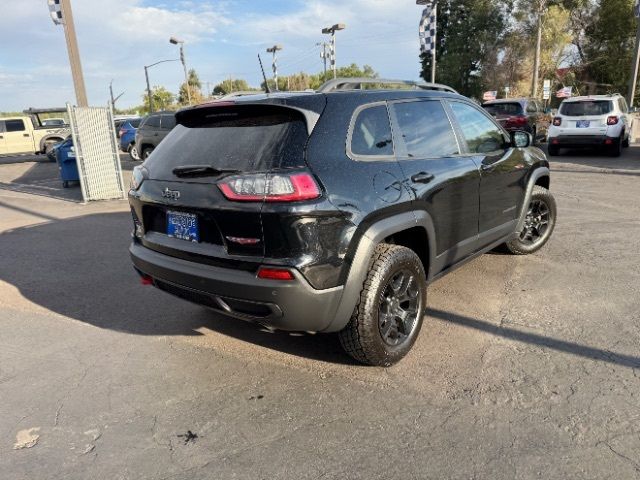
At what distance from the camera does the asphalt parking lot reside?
2385 millimetres

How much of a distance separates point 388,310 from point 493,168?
5.89 feet

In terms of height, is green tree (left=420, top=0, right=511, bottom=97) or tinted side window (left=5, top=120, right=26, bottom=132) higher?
green tree (left=420, top=0, right=511, bottom=97)

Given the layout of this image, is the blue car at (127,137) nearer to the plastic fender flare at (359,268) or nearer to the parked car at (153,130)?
the parked car at (153,130)

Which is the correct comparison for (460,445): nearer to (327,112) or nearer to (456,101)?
(327,112)

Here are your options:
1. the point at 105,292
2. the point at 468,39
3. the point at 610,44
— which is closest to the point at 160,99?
the point at 468,39

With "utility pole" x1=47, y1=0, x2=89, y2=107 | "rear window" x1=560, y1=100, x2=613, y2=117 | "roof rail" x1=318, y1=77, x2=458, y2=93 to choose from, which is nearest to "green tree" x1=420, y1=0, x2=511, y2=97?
"rear window" x1=560, y1=100, x2=613, y2=117

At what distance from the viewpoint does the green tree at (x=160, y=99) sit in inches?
2490

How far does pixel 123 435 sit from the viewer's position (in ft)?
8.61

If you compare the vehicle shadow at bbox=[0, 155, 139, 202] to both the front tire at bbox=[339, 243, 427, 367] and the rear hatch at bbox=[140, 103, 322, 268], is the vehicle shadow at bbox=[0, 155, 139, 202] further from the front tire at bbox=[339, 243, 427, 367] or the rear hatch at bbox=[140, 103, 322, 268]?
the front tire at bbox=[339, 243, 427, 367]

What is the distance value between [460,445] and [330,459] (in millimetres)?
641

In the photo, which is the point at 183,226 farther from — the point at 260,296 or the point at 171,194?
the point at 260,296

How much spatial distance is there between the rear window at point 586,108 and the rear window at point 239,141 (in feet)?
42.8

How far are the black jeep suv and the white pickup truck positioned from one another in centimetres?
2145

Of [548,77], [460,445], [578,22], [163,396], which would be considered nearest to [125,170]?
[163,396]
